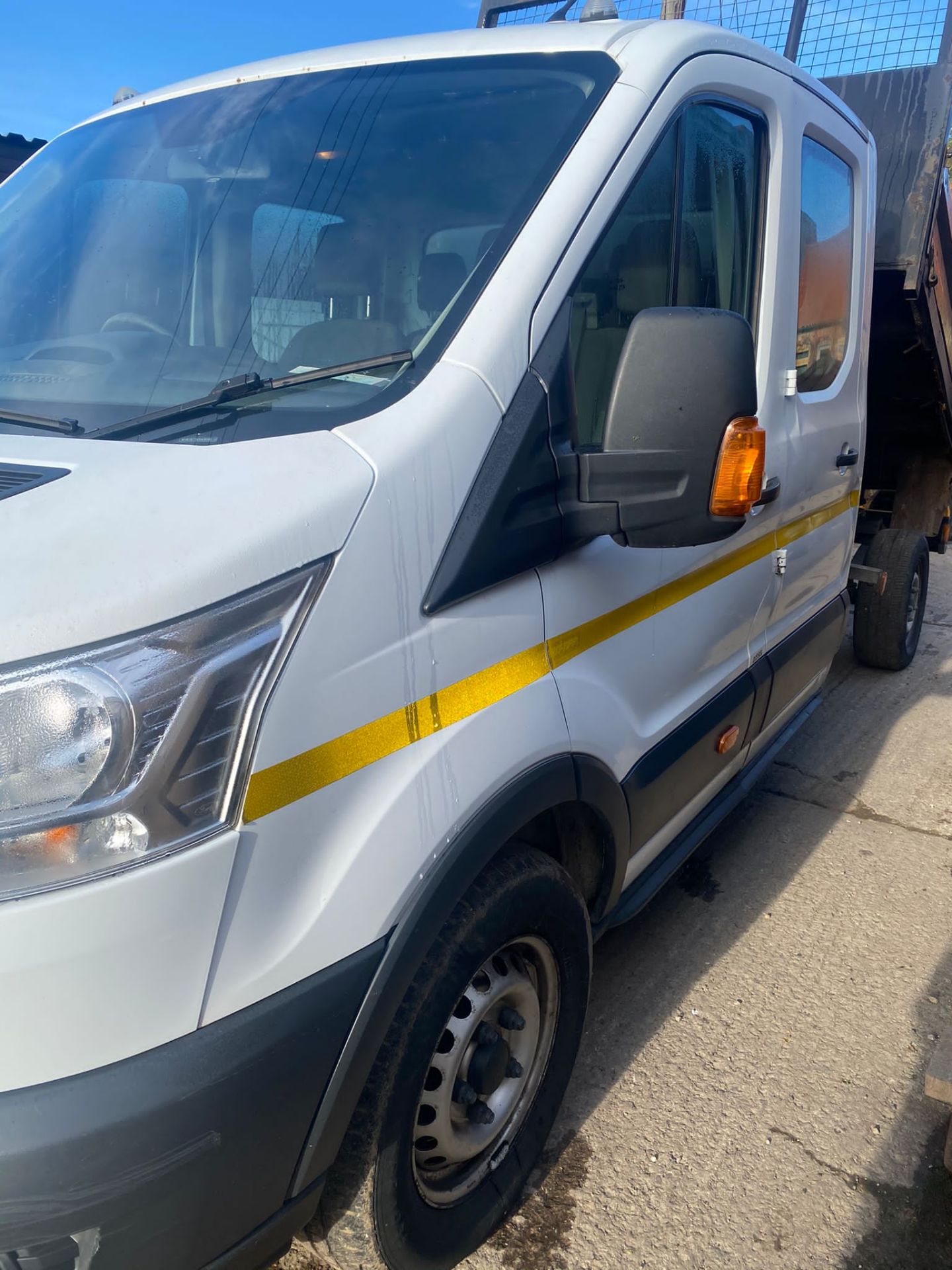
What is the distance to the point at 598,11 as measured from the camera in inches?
86.8

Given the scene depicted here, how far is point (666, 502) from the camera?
1.72 meters

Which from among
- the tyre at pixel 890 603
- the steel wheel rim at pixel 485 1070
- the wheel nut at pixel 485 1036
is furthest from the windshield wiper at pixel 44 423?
the tyre at pixel 890 603

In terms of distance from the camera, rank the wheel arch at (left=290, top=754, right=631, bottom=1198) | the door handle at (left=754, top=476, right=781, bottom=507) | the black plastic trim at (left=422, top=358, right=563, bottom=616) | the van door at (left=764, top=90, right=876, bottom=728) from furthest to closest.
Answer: the van door at (left=764, top=90, right=876, bottom=728) → the door handle at (left=754, top=476, right=781, bottom=507) → the black plastic trim at (left=422, top=358, right=563, bottom=616) → the wheel arch at (left=290, top=754, right=631, bottom=1198)

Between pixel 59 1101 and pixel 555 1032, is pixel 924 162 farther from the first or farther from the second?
pixel 59 1101

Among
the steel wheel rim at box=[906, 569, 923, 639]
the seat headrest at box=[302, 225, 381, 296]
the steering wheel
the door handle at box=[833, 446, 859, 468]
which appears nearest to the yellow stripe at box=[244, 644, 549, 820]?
the seat headrest at box=[302, 225, 381, 296]

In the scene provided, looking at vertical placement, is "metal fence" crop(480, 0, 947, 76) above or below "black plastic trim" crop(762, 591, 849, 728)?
above

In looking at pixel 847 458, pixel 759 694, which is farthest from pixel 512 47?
pixel 847 458

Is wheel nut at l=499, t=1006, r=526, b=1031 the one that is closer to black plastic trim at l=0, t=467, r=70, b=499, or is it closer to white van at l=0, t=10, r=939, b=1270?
white van at l=0, t=10, r=939, b=1270

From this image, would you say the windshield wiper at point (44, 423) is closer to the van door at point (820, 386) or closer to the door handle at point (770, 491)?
the door handle at point (770, 491)

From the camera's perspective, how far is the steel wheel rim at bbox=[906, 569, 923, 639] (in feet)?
17.4

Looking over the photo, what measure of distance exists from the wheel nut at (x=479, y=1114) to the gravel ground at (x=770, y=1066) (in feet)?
1.25

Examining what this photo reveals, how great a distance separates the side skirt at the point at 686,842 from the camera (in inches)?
94.7

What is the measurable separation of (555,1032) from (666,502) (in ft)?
3.74

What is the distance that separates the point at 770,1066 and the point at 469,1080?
1.10 m
